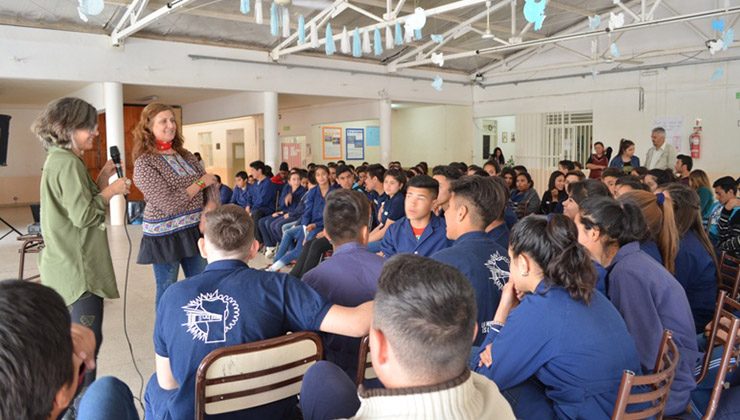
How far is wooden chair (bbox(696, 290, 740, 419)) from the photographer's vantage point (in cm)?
175

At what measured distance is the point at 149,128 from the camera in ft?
9.13

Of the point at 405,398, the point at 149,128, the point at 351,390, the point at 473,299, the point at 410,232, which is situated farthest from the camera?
the point at 410,232

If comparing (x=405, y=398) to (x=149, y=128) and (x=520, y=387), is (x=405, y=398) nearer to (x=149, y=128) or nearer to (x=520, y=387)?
(x=520, y=387)

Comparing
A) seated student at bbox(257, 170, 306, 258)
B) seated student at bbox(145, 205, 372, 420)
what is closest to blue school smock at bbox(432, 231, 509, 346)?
seated student at bbox(145, 205, 372, 420)

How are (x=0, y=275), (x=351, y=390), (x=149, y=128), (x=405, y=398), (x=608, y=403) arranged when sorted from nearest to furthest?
(x=405, y=398), (x=351, y=390), (x=608, y=403), (x=149, y=128), (x=0, y=275)

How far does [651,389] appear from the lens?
1.62 meters

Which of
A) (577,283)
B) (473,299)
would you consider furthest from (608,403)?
(473,299)

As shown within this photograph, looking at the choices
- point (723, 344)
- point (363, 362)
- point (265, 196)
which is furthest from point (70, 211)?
point (265, 196)

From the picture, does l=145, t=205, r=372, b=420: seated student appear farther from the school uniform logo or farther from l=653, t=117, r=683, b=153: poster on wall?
l=653, t=117, r=683, b=153: poster on wall

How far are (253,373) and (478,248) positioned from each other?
3.80 feet

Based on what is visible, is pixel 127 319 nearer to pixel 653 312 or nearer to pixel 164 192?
pixel 164 192

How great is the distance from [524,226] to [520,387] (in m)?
0.50

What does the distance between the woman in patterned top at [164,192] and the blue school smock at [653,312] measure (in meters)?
2.05

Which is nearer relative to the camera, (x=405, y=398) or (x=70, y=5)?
(x=405, y=398)
